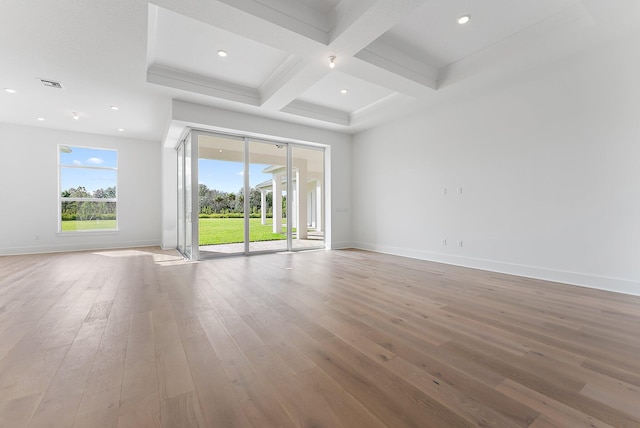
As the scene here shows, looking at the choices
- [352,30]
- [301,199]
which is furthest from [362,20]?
[301,199]

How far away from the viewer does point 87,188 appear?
6938 mm

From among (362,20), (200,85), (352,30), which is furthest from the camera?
(200,85)

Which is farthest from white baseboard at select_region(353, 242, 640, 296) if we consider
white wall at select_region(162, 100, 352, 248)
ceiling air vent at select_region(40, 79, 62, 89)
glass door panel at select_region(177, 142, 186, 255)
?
ceiling air vent at select_region(40, 79, 62, 89)

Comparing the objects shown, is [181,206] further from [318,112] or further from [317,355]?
[317,355]

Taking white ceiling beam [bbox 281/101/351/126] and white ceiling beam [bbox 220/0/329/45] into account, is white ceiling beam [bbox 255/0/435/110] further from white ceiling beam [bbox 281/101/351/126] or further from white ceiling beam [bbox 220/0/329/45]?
white ceiling beam [bbox 281/101/351/126]

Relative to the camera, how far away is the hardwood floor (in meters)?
1.28

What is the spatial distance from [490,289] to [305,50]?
3827 mm

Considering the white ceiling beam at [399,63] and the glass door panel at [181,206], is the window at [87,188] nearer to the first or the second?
the glass door panel at [181,206]

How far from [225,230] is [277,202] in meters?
1.65

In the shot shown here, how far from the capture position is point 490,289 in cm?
338

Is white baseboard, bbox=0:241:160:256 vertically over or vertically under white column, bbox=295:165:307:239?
under

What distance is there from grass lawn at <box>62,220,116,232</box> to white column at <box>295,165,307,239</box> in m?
5.00

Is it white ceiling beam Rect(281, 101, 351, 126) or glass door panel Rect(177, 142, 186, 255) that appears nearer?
white ceiling beam Rect(281, 101, 351, 126)

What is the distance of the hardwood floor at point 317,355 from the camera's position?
1.28 m
